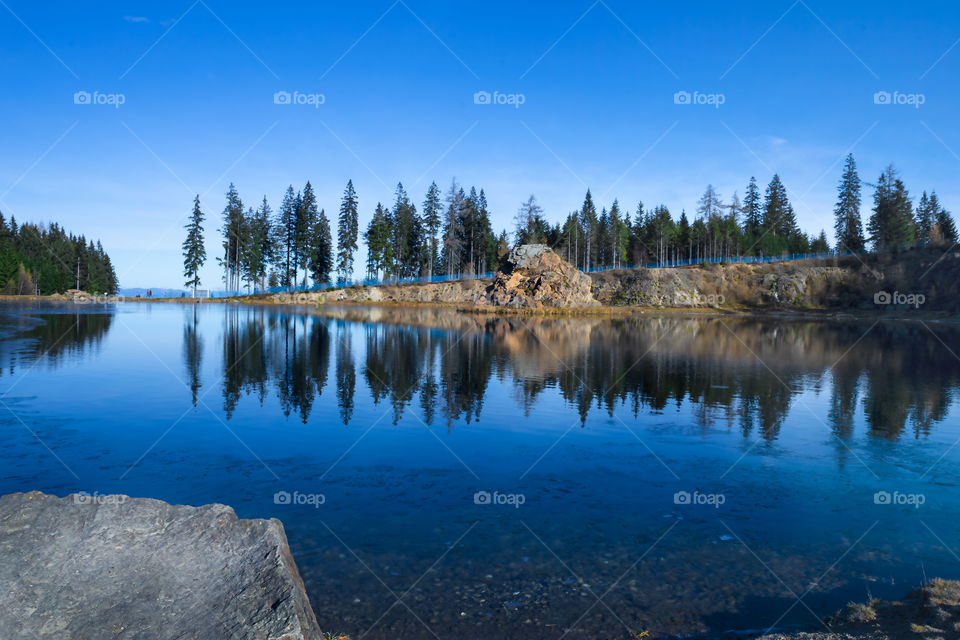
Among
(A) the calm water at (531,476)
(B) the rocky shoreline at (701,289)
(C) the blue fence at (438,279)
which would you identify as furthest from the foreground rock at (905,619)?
(C) the blue fence at (438,279)

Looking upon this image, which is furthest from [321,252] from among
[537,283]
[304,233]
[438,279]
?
[537,283]

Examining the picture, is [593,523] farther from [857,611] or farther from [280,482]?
[280,482]

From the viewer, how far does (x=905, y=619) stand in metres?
7.20

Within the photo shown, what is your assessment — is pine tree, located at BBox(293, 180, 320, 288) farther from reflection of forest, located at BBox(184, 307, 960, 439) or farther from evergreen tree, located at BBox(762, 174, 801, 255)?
evergreen tree, located at BBox(762, 174, 801, 255)

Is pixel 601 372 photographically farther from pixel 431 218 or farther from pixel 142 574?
pixel 431 218

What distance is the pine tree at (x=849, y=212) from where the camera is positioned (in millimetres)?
128450

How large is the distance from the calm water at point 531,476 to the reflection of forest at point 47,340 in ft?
1.83

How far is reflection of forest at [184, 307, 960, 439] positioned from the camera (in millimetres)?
21922

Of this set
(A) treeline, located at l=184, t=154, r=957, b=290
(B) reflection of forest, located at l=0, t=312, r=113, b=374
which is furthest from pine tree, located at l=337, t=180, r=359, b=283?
(B) reflection of forest, located at l=0, t=312, r=113, b=374

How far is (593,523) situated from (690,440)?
7554 mm

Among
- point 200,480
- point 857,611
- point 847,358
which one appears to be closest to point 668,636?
point 857,611

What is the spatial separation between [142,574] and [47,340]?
132 feet

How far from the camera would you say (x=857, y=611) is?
7578mm

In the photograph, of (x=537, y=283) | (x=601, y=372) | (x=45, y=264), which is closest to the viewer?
(x=601, y=372)
